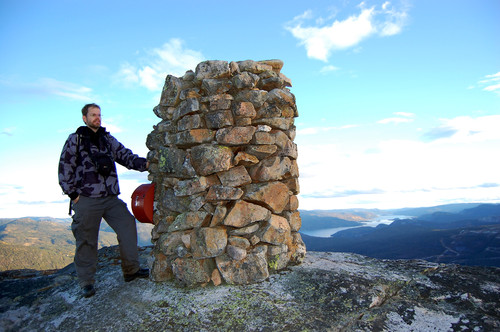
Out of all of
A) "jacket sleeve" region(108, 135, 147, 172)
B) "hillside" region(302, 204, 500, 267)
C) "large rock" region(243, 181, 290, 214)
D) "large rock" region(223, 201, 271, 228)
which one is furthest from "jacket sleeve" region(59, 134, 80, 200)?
"hillside" region(302, 204, 500, 267)

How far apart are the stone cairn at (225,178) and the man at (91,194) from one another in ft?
1.78

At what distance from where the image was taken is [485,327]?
3367 mm

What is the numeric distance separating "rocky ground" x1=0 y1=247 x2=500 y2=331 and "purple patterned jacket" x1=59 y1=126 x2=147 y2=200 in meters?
1.73

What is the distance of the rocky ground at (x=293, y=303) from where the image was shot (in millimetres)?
3529

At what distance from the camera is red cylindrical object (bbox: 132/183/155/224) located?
5.15 metres

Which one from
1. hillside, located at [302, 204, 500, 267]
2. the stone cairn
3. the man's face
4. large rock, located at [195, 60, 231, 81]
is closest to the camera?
the stone cairn

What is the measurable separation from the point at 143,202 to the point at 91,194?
849 mm

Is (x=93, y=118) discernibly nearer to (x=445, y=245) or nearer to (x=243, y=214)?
(x=243, y=214)

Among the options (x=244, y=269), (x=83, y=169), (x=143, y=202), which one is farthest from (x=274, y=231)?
(x=83, y=169)

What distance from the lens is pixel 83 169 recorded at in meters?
4.76

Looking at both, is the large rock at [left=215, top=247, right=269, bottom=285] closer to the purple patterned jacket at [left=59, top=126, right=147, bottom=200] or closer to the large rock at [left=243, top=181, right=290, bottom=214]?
the large rock at [left=243, top=181, right=290, bottom=214]

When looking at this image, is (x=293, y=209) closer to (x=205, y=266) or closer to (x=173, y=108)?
(x=205, y=266)

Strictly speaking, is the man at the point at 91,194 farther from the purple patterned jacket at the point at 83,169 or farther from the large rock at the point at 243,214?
the large rock at the point at 243,214

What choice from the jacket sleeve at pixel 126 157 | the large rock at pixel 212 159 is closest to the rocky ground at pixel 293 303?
the large rock at pixel 212 159
